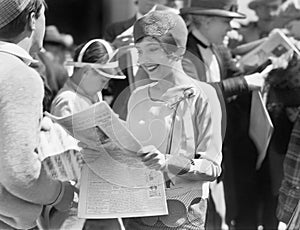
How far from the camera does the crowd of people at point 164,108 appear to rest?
2080mm

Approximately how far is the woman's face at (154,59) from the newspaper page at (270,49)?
973mm

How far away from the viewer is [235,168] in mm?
3783

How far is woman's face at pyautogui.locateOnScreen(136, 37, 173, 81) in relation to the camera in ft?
7.64

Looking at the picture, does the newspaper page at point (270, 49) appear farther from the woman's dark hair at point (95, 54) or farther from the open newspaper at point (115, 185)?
the open newspaper at point (115, 185)

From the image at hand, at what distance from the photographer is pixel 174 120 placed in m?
2.33

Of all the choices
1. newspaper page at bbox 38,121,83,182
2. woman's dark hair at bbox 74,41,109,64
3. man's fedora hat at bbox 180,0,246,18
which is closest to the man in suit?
man's fedora hat at bbox 180,0,246,18

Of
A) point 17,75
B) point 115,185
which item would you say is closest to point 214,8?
point 115,185

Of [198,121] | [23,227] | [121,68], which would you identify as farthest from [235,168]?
[23,227]

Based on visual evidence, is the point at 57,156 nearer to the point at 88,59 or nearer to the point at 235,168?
the point at 88,59

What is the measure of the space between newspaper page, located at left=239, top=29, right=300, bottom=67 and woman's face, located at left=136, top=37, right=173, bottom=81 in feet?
3.19

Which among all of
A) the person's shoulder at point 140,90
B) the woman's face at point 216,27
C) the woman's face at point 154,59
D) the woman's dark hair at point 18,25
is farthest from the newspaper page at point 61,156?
the woman's face at point 216,27

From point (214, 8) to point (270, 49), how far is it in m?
0.35

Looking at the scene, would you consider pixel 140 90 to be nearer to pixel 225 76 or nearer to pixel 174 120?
pixel 174 120

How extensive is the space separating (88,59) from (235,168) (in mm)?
1316
